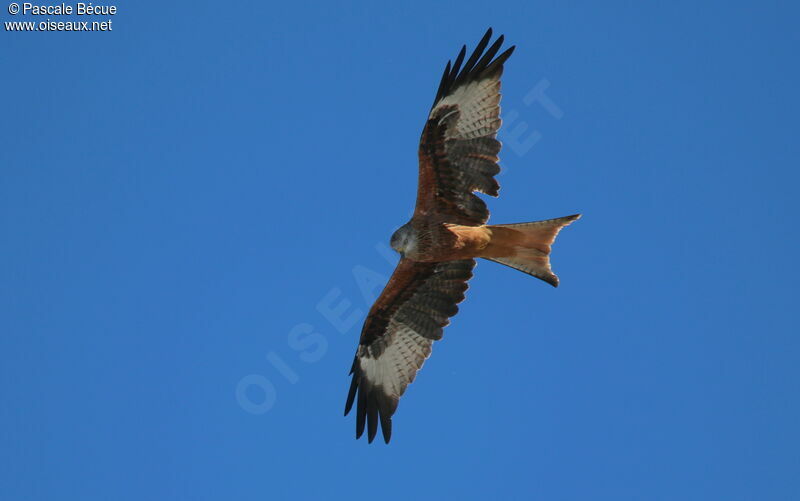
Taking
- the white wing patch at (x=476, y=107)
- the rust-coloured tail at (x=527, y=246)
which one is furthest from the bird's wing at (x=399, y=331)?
the white wing patch at (x=476, y=107)

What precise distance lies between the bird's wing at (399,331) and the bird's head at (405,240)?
69 cm

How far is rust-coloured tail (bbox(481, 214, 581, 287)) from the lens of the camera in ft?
32.4

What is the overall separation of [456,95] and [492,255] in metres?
1.60

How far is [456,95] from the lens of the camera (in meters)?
10.1

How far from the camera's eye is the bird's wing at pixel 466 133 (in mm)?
10008

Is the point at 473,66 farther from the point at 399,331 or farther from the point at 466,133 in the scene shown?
the point at 399,331

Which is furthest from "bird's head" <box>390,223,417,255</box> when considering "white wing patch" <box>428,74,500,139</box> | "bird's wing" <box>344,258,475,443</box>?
"white wing patch" <box>428,74,500,139</box>

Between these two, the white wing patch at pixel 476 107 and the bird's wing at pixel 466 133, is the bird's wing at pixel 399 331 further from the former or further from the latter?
the white wing patch at pixel 476 107

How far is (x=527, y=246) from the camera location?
10023 millimetres

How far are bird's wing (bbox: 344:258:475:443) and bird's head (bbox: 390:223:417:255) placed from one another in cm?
69

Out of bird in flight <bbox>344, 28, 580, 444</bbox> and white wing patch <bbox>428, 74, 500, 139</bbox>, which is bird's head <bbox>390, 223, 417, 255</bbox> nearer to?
bird in flight <bbox>344, 28, 580, 444</bbox>

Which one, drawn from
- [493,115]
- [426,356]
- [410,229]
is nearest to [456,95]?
[493,115]

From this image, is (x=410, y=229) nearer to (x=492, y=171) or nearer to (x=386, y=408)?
(x=492, y=171)

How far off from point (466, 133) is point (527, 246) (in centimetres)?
124
